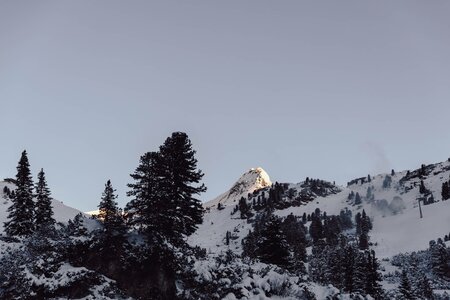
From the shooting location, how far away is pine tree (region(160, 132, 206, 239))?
1204 inches

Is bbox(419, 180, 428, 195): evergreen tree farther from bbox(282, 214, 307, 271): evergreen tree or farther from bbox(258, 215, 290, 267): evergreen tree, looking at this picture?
bbox(258, 215, 290, 267): evergreen tree

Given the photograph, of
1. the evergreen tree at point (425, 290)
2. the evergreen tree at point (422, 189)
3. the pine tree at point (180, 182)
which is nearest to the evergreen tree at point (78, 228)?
the pine tree at point (180, 182)

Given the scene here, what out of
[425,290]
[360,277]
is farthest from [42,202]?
[425,290]

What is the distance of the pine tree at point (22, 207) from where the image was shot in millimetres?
42844

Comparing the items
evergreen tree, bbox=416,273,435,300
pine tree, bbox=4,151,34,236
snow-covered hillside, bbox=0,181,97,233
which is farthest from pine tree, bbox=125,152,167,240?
snow-covered hillside, bbox=0,181,97,233

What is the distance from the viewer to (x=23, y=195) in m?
44.4

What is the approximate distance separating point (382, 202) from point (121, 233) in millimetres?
164672

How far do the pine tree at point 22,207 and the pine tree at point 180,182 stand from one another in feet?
61.0

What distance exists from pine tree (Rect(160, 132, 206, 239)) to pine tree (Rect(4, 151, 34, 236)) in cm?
1860

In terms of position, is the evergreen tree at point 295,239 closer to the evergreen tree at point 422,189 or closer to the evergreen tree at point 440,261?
the evergreen tree at point 440,261

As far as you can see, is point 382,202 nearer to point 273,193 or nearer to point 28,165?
point 273,193

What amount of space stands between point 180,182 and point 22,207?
2038 centimetres

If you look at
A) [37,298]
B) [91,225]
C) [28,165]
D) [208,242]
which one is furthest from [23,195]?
[208,242]

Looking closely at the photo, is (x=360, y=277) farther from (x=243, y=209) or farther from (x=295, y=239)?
(x=243, y=209)
